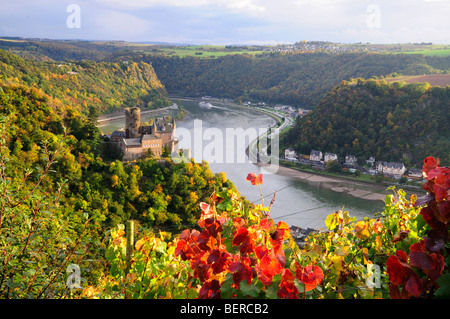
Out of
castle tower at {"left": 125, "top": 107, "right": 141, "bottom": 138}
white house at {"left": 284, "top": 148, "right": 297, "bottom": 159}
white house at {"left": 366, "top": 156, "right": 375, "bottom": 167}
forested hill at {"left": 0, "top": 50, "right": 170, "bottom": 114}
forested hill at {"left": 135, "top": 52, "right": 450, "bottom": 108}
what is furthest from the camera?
forested hill at {"left": 135, "top": 52, "right": 450, "bottom": 108}

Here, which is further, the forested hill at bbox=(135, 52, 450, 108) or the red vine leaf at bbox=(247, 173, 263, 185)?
the forested hill at bbox=(135, 52, 450, 108)

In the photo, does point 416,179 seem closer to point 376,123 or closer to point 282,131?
point 376,123

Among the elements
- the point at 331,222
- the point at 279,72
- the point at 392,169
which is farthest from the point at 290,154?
the point at 279,72

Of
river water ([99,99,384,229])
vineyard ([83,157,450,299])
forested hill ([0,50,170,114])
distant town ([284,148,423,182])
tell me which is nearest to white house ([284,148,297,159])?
distant town ([284,148,423,182])

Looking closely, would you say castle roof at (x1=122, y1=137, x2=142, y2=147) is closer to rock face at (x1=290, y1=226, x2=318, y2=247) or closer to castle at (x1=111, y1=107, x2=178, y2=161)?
castle at (x1=111, y1=107, x2=178, y2=161)

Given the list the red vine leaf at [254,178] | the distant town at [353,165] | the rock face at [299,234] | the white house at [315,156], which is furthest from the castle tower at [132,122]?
the white house at [315,156]

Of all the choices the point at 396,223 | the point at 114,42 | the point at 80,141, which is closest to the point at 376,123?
the point at 80,141
